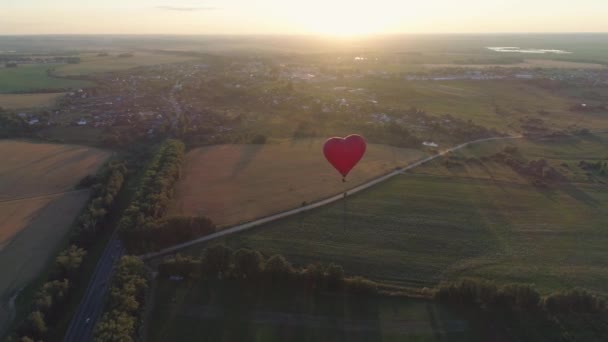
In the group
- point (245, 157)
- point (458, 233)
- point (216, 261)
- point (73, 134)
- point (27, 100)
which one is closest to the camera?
point (216, 261)

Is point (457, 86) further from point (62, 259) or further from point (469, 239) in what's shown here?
point (62, 259)

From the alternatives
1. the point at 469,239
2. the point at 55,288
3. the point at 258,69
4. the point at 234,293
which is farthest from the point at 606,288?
the point at 258,69

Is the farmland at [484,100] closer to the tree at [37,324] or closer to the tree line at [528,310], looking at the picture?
the tree line at [528,310]

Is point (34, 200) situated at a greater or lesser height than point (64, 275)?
greater

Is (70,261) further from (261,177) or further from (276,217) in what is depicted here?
(261,177)

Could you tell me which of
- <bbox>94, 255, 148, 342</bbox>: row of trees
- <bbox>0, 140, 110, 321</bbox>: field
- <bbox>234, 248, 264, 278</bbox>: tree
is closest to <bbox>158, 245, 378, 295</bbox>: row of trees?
<bbox>234, 248, 264, 278</bbox>: tree

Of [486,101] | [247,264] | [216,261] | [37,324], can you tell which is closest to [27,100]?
[37,324]

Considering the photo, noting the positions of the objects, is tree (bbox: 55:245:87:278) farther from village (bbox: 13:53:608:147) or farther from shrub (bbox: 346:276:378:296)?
village (bbox: 13:53:608:147)
